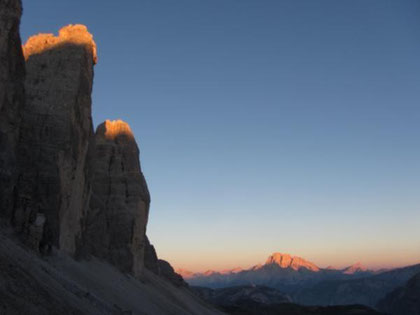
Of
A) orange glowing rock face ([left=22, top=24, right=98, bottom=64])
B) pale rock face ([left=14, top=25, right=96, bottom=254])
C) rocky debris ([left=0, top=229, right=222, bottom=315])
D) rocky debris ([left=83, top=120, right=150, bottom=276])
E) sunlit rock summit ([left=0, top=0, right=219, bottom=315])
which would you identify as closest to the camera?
rocky debris ([left=0, top=229, right=222, bottom=315])

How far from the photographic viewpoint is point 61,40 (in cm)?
5312

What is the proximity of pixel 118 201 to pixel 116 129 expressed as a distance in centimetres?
1367

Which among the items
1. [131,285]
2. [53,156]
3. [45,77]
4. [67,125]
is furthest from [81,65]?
[131,285]

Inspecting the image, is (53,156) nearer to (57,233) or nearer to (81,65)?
(57,233)

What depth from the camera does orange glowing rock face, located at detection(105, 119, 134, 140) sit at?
251ft

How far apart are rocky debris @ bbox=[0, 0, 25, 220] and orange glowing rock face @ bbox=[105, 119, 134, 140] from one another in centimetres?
3892

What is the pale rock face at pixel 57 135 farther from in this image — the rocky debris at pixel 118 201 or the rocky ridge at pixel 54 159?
the rocky debris at pixel 118 201

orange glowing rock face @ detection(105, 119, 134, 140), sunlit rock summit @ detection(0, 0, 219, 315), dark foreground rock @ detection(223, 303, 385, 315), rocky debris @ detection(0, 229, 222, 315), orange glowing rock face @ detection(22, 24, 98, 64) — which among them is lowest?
dark foreground rock @ detection(223, 303, 385, 315)

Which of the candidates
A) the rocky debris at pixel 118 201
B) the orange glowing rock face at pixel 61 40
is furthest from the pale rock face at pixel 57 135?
the rocky debris at pixel 118 201

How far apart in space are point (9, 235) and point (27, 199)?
652cm

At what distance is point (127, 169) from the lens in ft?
245

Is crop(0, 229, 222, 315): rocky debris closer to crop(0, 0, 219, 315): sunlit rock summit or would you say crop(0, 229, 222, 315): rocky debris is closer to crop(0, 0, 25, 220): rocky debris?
crop(0, 0, 219, 315): sunlit rock summit

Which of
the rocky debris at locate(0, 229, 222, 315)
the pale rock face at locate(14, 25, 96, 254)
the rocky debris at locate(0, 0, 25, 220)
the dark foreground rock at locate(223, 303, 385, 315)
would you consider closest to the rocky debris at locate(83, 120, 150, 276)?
the pale rock face at locate(14, 25, 96, 254)

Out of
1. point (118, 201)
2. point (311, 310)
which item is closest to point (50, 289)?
point (118, 201)
